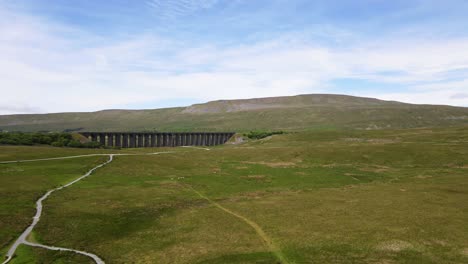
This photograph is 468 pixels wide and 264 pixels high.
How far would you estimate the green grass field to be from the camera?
31.0 metres

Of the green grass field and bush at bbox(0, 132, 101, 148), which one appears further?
bush at bbox(0, 132, 101, 148)

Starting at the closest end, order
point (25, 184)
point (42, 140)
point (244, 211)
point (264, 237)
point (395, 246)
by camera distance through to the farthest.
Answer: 1. point (395, 246)
2. point (264, 237)
3. point (244, 211)
4. point (25, 184)
5. point (42, 140)

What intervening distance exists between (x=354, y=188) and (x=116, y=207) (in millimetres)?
42274

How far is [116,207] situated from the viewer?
4844cm

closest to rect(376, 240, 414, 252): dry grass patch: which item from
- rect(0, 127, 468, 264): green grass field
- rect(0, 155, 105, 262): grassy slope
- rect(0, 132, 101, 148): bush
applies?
rect(0, 127, 468, 264): green grass field

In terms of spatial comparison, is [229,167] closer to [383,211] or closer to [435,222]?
[383,211]

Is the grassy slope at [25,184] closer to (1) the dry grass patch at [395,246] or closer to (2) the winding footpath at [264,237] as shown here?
(2) the winding footpath at [264,237]

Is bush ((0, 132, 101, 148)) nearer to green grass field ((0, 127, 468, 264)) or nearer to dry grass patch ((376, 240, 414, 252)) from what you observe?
green grass field ((0, 127, 468, 264))

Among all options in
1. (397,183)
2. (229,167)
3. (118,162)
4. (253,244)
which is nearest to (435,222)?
(253,244)

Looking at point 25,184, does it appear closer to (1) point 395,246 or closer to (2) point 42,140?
(1) point 395,246

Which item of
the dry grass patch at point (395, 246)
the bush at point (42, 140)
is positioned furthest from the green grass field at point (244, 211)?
the bush at point (42, 140)

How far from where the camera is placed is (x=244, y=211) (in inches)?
1843

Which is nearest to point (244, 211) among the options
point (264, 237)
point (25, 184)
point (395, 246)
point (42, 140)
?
point (264, 237)

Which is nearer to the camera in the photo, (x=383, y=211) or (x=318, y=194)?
(x=383, y=211)
